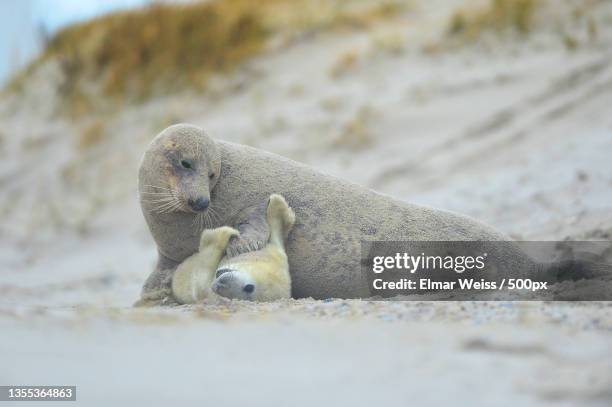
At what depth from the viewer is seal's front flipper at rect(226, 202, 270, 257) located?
17.0 feet

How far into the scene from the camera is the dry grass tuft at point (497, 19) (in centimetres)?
1173

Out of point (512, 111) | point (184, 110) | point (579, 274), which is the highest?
point (184, 110)

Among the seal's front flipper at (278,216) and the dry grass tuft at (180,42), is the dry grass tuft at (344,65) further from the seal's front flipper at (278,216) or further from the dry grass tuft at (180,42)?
the seal's front flipper at (278,216)

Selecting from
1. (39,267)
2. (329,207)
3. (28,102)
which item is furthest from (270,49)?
(329,207)

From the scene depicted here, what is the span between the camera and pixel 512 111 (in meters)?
10.1

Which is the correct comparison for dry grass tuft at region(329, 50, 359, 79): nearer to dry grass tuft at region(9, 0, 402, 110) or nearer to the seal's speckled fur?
dry grass tuft at region(9, 0, 402, 110)

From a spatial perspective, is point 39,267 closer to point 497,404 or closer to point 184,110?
point 184,110

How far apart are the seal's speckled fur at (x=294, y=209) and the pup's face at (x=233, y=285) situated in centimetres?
44

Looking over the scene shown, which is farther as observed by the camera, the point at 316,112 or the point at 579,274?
the point at 316,112

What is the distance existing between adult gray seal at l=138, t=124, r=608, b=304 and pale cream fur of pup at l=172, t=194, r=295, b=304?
93mm

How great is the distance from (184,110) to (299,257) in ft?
26.8

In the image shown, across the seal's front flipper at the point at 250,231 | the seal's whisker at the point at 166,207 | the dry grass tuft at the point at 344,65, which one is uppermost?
the dry grass tuft at the point at 344,65

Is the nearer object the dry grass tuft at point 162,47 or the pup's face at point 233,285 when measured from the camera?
the pup's face at point 233,285

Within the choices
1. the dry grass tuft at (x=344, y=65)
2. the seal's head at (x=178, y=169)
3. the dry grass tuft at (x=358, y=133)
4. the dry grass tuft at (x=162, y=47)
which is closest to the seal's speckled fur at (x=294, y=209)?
the seal's head at (x=178, y=169)
